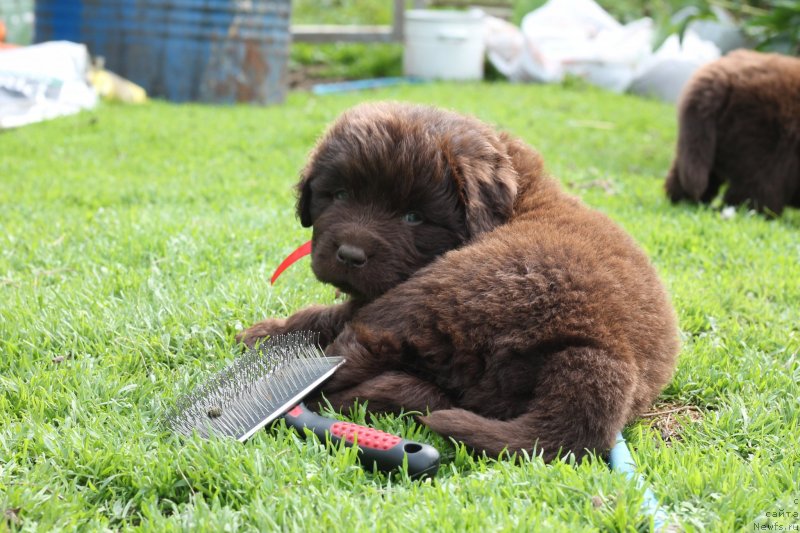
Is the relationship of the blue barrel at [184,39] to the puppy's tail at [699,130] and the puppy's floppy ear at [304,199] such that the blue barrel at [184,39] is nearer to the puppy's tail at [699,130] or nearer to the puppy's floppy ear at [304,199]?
the puppy's tail at [699,130]

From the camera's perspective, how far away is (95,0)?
991 centimetres

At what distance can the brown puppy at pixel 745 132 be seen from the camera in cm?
558

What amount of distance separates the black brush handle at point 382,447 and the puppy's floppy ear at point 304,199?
993 millimetres

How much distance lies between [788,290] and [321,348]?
96.5 inches

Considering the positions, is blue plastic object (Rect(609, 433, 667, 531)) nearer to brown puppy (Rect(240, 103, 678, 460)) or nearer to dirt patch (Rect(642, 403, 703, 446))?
brown puppy (Rect(240, 103, 678, 460))

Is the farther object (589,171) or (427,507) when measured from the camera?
(589,171)

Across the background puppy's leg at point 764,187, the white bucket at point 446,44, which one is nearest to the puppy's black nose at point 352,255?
the background puppy's leg at point 764,187

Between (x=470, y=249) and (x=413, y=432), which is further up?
(x=470, y=249)

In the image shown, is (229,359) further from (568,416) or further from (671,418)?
(671,418)

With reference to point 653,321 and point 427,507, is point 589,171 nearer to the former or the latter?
point 653,321

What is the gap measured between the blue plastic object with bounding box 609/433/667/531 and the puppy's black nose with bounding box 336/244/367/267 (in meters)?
0.99

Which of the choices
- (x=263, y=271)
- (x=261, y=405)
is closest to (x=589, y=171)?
(x=263, y=271)

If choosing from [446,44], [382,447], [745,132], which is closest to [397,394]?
[382,447]

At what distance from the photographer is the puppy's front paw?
3.16 m
